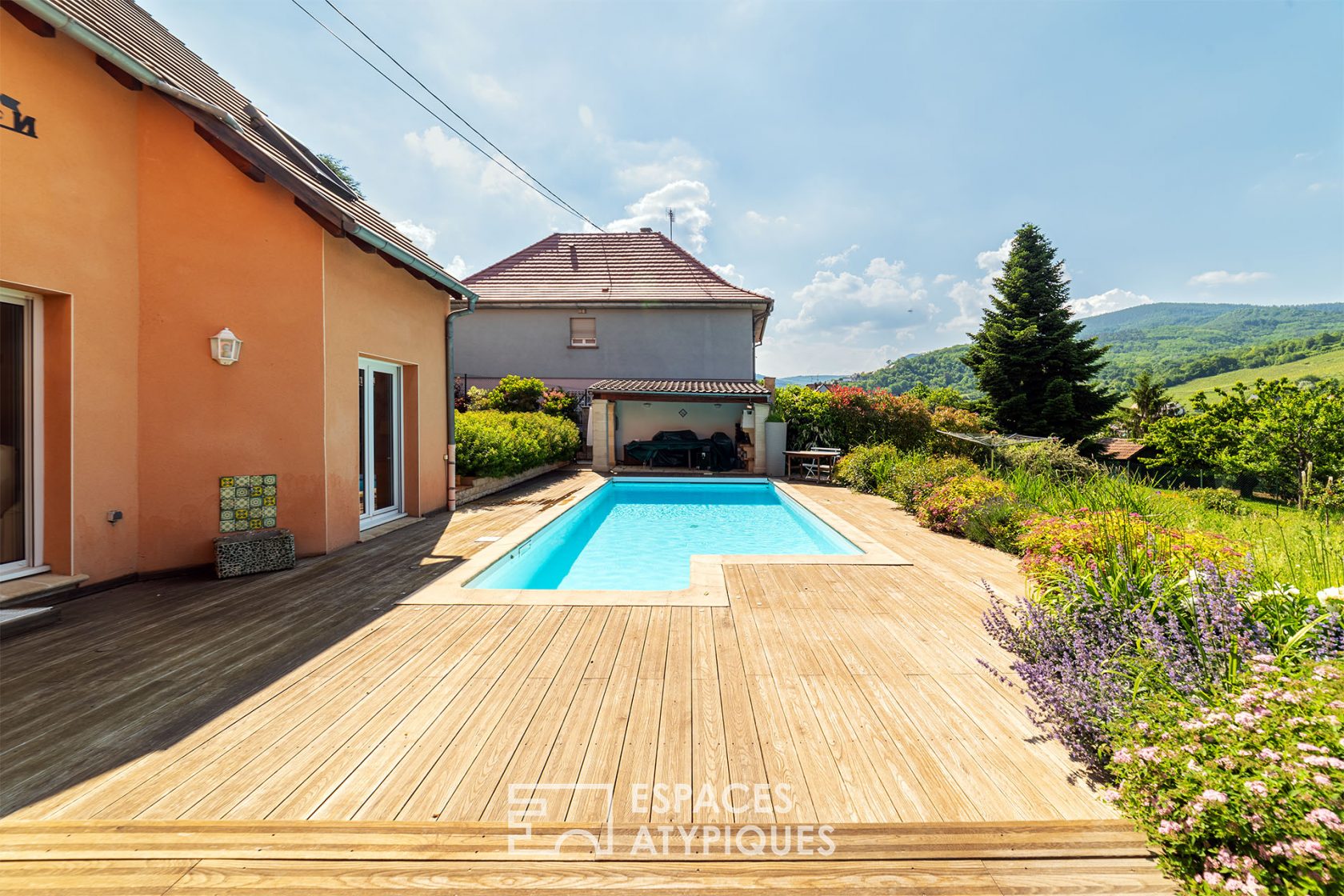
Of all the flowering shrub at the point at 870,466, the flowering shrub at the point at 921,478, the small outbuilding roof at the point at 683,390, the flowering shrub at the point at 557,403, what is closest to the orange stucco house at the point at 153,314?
the flowering shrub at the point at 921,478

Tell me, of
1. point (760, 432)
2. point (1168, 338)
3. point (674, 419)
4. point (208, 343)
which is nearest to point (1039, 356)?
point (760, 432)

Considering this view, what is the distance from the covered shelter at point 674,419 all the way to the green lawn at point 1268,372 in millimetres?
63293

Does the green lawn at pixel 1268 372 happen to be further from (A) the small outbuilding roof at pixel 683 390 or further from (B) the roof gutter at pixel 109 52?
(B) the roof gutter at pixel 109 52

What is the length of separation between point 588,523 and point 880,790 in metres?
7.56

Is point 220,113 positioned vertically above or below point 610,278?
below

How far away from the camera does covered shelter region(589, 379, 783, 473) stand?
14023 mm

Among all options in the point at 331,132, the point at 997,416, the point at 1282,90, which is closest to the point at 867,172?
the point at 1282,90

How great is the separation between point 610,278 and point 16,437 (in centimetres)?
1609

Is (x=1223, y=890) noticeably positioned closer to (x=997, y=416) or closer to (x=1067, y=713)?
(x=1067, y=713)

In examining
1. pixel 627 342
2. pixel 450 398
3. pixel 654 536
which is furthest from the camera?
pixel 627 342

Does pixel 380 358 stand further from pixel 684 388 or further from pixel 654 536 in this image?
pixel 684 388

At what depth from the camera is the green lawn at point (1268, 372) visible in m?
55.2

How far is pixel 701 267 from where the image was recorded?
19.1 metres

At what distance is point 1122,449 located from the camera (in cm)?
3036
